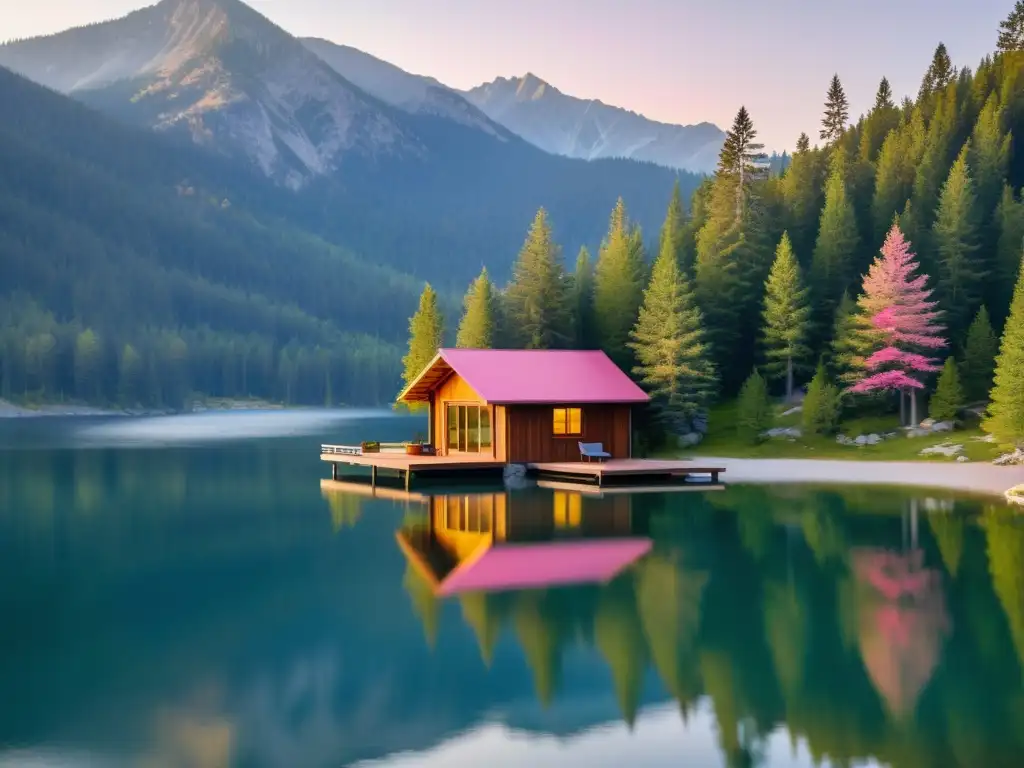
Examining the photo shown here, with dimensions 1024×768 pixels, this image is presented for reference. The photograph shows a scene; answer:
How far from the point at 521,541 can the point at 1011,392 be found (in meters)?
26.1

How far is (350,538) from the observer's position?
A: 28000mm

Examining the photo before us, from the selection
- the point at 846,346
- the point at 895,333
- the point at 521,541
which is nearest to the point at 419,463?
the point at 521,541

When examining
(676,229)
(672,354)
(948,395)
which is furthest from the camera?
(676,229)

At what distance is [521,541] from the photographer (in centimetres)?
2662

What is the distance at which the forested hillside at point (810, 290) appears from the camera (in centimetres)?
5291

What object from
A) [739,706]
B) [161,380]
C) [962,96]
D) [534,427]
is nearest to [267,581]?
[739,706]

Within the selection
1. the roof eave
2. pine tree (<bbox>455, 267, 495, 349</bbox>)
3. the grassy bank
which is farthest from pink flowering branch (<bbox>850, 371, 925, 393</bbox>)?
pine tree (<bbox>455, 267, 495, 349</bbox>)

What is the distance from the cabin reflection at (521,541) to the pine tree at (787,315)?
22122mm

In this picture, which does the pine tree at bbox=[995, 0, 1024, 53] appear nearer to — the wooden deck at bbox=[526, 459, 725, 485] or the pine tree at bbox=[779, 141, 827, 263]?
the pine tree at bbox=[779, 141, 827, 263]

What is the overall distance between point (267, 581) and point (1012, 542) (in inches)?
632

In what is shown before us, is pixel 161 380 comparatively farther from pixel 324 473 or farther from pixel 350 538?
pixel 350 538

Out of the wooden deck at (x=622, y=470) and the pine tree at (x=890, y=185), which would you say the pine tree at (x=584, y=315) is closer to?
the pine tree at (x=890, y=185)

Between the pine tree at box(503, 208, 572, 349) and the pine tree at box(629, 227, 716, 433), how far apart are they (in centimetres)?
668

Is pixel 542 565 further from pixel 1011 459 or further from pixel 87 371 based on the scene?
pixel 87 371
